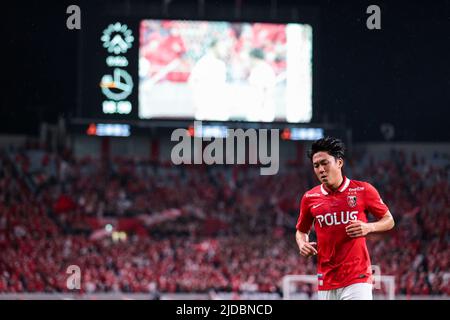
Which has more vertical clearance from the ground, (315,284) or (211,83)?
(211,83)

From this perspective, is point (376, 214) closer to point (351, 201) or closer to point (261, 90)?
point (351, 201)

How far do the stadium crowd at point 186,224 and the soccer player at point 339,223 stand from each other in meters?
13.1

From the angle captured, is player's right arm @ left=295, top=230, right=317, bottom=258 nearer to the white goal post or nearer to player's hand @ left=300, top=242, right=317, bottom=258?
player's hand @ left=300, top=242, right=317, bottom=258

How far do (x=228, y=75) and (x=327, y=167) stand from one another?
56.4ft

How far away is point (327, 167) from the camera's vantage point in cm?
520

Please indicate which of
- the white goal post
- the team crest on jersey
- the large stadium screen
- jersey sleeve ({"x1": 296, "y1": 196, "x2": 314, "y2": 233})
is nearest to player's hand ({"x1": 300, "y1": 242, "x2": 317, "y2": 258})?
jersey sleeve ({"x1": 296, "y1": 196, "x2": 314, "y2": 233})

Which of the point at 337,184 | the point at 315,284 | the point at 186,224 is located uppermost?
the point at 337,184

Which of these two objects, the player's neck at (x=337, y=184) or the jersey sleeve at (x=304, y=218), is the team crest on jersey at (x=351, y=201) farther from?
the jersey sleeve at (x=304, y=218)

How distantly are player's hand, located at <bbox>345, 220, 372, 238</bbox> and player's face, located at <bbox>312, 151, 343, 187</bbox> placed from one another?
353 mm

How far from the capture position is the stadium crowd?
19.0 meters

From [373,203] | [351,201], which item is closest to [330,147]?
[351,201]

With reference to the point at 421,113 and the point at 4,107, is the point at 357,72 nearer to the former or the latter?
the point at 421,113

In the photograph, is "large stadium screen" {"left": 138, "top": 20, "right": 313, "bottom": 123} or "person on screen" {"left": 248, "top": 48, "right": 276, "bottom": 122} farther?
"person on screen" {"left": 248, "top": 48, "right": 276, "bottom": 122}

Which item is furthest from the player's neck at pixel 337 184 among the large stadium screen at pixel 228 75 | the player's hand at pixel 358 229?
the large stadium screen at pixel 228 75
